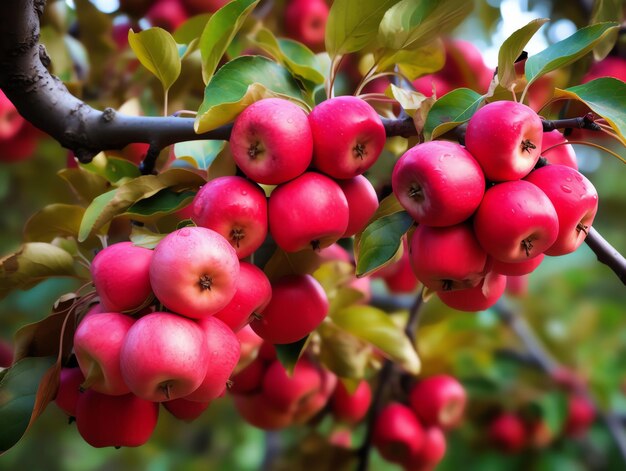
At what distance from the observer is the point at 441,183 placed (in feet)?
2.24

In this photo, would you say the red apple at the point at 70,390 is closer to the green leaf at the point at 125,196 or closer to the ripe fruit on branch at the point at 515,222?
the green leaf at the point at 125,196

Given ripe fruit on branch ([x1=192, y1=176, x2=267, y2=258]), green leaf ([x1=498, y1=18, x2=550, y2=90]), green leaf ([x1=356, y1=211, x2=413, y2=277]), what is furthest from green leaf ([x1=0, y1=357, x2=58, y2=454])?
green leaf ([x1=498, y1=18, x2=550, y2=90])

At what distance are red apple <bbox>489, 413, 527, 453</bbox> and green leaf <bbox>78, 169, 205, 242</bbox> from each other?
136cm

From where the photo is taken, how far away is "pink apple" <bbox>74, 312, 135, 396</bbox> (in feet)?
2.30

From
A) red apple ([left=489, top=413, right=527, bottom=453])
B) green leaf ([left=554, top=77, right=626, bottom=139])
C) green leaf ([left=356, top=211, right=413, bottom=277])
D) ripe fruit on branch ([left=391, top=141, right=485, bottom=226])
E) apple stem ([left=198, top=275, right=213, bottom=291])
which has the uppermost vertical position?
green leaf ([left=554, top=77, right=626, bottom=139])

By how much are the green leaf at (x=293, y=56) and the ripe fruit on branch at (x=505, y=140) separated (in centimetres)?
28

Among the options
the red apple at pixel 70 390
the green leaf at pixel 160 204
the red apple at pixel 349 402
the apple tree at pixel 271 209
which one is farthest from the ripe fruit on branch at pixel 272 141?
the red apple at pixel 349 402

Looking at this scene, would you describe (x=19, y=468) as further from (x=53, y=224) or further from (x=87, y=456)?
(x=53, y=224)

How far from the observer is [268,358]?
1185 mm

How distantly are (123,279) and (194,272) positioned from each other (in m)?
0.10

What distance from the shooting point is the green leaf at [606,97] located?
734 millimetres

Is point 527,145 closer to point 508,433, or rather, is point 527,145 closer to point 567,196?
point 567,196

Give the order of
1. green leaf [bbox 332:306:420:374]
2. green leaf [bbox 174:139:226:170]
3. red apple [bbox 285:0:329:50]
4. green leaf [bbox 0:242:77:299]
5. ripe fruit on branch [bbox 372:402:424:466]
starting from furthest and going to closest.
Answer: red apple [bbox 285:0:329:50], ripe fruit on branch [bbox 372:402:424:466], green leaf [bbox 332:306:420:374], green leaf [bbox 174:139:226:170], green leaf [bbox 0:242:77:299]

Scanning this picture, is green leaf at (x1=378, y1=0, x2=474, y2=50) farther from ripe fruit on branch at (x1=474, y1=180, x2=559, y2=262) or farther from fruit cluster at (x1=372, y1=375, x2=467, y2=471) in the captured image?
fruit cluster at (x1=372, y1=375, x2=467, y2=471)
